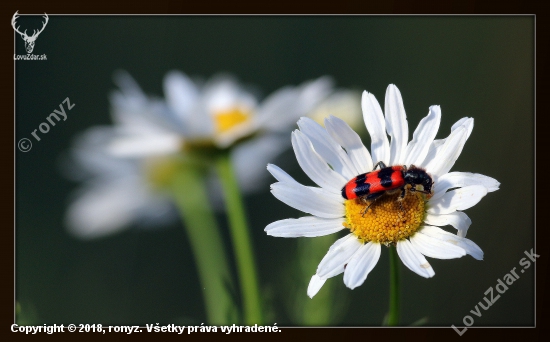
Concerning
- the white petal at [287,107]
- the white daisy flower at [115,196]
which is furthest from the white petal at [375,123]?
the white daisy flower at [115,196]

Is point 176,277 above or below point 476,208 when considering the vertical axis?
below

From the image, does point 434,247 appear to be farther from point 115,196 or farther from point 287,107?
point 115,196

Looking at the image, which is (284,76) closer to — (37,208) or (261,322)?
(37,208)

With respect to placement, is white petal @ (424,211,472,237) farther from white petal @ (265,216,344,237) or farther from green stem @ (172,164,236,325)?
green stem @ (172,164,236,325)

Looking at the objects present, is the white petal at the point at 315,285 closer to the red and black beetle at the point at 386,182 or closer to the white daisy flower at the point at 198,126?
the red and black beetle at the point at 386,182

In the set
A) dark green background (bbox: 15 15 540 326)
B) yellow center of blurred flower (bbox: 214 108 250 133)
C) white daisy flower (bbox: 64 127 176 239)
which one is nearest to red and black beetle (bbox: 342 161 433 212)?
dark green background (bbox: 15 15 540 326)

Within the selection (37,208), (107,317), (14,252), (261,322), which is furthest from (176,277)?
(261,322)

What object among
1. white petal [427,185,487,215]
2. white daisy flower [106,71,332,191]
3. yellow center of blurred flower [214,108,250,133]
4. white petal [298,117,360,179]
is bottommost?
white petal [427,185,487,215]
